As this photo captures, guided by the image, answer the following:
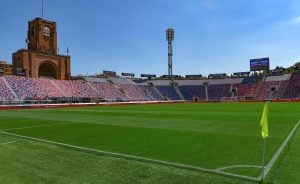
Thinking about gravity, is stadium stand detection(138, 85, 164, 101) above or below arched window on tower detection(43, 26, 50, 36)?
below

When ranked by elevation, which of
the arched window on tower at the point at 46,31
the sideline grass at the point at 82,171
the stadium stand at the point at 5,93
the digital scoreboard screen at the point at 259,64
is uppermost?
the arched window on tower at the point at 46,31

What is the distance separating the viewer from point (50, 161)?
26.6 ft

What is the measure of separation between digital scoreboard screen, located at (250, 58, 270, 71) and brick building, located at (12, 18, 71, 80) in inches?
2350

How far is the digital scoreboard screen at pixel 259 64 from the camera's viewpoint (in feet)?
305

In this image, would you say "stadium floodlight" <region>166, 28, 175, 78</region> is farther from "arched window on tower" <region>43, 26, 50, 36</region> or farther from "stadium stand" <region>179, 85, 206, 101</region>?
"arched window on tower" <region>43, 26, 50, 36</region>

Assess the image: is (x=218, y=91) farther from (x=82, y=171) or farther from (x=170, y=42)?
(x=82, y=171)

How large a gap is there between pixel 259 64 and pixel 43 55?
67693mm

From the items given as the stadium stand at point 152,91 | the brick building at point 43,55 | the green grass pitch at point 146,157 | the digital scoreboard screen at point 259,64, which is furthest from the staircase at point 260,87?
the green grass pitch at point 146,157

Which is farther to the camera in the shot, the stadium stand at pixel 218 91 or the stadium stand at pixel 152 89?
the stadium stand at pixel 218 91

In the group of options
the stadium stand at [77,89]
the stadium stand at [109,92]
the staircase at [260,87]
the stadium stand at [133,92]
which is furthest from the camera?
the stadium stand at [133,92]

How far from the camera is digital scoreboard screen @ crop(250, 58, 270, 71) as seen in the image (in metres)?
92.9

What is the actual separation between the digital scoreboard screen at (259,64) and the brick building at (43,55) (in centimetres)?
5970

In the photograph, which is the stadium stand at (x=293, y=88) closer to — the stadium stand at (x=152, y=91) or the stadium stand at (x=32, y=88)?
the stadium stand at (x=152, y=91)

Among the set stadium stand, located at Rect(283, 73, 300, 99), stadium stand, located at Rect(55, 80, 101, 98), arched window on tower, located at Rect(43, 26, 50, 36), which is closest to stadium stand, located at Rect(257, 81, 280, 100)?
stadium stand, located at Rect(283, 73, 300, 99)
